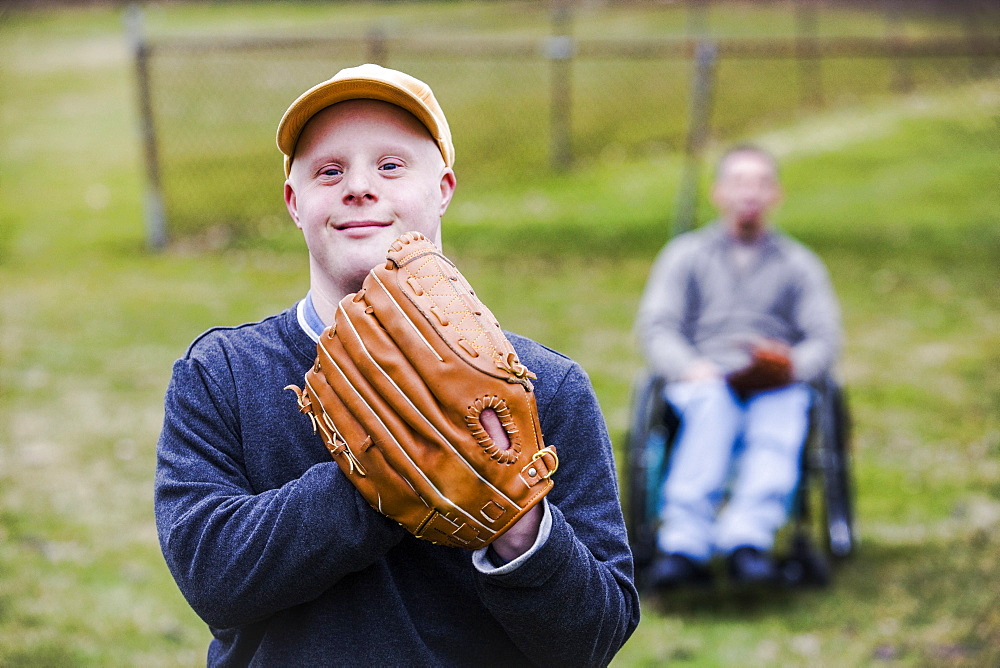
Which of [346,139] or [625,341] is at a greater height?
[346,139]

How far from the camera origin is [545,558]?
1.37 m

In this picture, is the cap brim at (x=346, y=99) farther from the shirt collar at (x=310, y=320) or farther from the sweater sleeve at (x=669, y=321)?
the sweater sleeve at (x=669, y=321)

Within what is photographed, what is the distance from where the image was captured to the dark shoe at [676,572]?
4145mm

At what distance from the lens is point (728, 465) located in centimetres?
448

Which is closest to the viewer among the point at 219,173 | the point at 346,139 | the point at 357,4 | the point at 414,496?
the point at 414,496

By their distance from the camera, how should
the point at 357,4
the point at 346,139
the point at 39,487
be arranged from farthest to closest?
the point at 357,4
the point at 39,487
the point at 346,139

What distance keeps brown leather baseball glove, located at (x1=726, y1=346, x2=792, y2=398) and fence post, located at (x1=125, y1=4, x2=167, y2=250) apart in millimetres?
7141

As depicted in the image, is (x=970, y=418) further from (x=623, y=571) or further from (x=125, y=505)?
(x=623, y=571)

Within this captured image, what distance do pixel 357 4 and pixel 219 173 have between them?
16412 millimetres

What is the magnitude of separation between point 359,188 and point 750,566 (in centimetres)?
314

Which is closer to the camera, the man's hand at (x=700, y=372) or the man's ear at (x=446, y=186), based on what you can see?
the man's ear at (x=446, y=186)

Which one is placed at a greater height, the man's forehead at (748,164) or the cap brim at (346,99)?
the cap brim at (346,99)

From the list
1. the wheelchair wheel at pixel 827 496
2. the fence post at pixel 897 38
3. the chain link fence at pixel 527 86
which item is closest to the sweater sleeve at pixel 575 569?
the wheelchair wheel at pixel 827 496

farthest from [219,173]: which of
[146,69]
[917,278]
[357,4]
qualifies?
[357,4]
